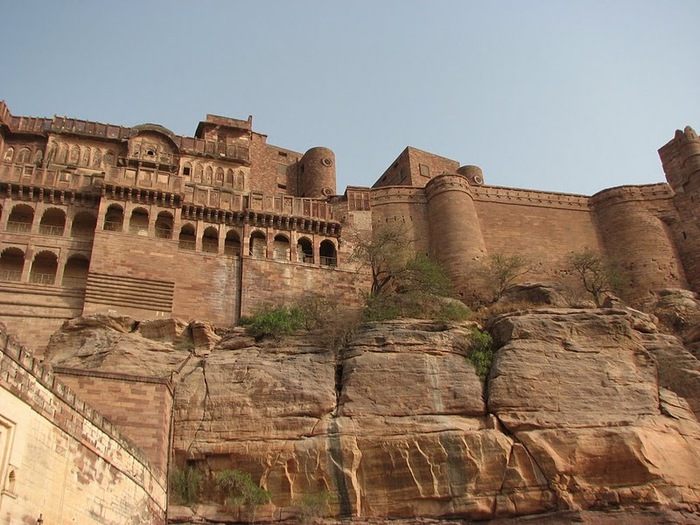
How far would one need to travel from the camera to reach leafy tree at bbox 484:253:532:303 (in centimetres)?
2897

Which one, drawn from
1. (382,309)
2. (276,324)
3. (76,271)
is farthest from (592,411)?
(76,271)

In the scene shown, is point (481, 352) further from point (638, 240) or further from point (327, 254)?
point (638, 240)

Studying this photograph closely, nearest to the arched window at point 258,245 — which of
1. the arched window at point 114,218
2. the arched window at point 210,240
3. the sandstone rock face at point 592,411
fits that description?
the arched window at point 210,240

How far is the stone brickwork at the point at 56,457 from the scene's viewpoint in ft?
34.4

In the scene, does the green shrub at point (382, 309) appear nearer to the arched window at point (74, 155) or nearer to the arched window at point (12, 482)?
the arched window at point (12, 482)

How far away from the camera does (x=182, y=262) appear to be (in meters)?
26.6

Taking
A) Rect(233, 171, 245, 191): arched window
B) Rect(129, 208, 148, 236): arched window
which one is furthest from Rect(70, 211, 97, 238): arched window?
Rect(233, 171, 245, 191): arched window

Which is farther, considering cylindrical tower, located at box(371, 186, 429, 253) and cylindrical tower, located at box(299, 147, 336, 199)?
cylindrical tower, located at box(299, 147, 336, 199)

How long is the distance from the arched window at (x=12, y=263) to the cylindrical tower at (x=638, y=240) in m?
24.0

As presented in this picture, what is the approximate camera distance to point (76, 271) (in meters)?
26.3

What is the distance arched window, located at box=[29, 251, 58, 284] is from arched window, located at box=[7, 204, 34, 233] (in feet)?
3.69

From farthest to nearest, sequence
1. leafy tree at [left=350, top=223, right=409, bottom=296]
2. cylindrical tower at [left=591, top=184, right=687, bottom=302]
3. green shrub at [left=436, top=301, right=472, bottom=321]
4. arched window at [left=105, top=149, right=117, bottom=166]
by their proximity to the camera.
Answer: cylindrical tower at [left=591, top=184, right=687, bottom=302] < arched window at [left=105, top=149, right=117, bottom=166] < leafy tree at [left=350, top=223, right=409, bottom=296] < green shrub at [left=436, top=301, right=472, bottom=321]

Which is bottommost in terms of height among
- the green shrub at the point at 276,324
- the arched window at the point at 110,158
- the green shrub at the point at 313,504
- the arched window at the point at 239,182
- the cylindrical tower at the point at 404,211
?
the green shrub at the point at 313,504

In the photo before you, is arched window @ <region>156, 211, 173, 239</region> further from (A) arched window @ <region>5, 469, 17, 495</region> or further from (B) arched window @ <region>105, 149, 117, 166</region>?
(A) arched window @ <region>5, 469, 17, 495</region>
